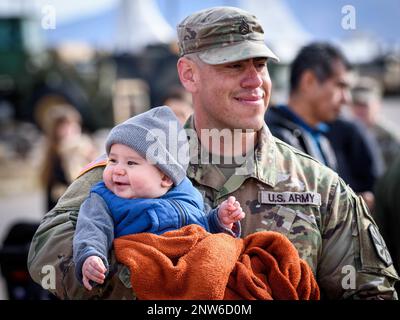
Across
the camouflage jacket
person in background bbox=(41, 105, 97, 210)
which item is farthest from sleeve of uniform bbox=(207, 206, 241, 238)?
person in background bbox=(41, 105, 97, 210)

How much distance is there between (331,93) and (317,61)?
0.18m

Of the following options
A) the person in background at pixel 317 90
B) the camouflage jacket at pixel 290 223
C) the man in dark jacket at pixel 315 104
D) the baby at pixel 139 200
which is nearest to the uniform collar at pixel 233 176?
the camouflage jacket at pixel 290 223

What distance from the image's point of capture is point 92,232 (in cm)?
196

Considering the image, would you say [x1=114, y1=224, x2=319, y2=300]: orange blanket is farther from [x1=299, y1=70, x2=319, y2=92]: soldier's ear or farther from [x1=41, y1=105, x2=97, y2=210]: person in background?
[x1=41, y1=105, x2=97, y2=210]: person in background

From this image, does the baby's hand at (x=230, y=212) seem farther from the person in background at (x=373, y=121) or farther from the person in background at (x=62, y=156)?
the person in background at (x=373, y=121)

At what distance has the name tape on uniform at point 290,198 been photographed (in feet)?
7.14

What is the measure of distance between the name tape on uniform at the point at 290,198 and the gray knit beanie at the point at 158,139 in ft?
0.84

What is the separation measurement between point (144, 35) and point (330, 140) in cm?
1396

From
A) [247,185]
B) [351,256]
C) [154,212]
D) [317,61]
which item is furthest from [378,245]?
[317,61]

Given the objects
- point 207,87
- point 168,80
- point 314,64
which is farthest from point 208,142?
point 168,80

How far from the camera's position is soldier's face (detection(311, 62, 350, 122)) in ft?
13.0

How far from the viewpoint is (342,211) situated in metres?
2.18

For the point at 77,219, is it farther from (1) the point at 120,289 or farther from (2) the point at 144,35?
(2) the point at 144,35

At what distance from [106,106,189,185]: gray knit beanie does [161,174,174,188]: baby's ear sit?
0.03 feet
